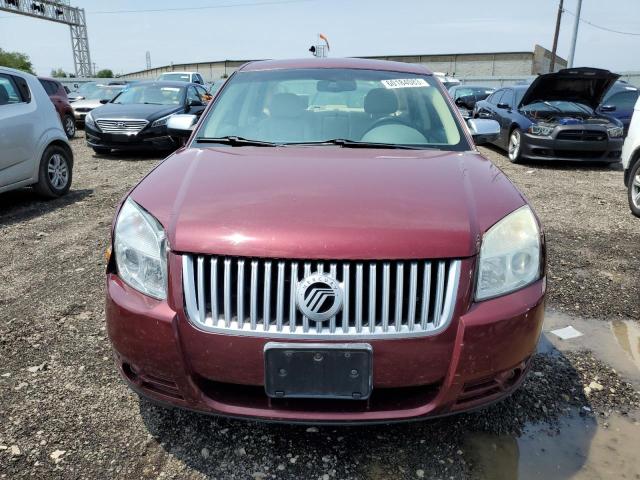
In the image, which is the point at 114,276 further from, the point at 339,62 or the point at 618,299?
the point at 618,299

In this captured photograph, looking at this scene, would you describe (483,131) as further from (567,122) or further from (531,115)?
(531,115)

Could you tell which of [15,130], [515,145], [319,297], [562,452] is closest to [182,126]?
[319,297]

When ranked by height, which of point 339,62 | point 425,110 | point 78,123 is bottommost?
point 78,123

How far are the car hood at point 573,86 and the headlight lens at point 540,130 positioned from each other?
624 mm

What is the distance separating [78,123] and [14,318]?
13.3 meters

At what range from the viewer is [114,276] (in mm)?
2021

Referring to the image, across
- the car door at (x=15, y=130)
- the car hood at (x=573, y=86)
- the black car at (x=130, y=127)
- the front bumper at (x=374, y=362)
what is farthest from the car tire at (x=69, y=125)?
→ the front bumper at (x=374, y=362)

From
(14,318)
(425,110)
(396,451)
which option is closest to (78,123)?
(14,318)

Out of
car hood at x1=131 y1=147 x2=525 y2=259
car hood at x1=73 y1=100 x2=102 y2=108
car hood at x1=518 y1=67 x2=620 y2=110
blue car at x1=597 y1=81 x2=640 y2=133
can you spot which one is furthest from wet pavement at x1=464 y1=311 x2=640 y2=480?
car hood at x1=73 y1=100 x2=102 y2=108

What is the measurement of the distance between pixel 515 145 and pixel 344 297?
29.4 feet

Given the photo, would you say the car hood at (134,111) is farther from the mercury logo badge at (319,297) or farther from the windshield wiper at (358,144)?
the mercury logo badge at (319,297)

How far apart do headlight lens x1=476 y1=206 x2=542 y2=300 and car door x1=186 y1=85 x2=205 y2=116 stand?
9851 millimetres

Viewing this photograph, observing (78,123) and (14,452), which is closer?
(14,452)

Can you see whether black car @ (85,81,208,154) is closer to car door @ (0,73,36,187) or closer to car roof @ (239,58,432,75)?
car door @ (0,73,36,187)
